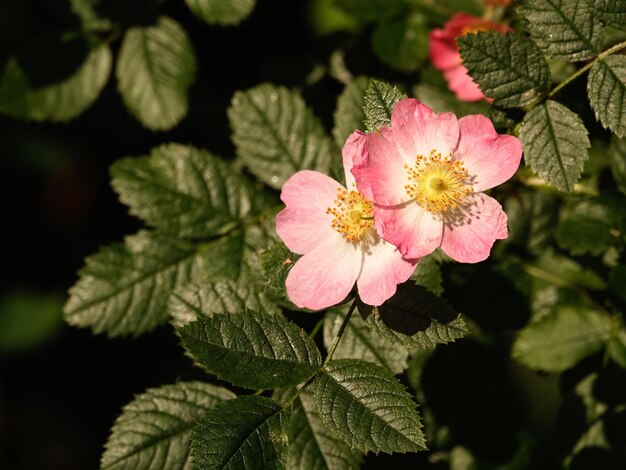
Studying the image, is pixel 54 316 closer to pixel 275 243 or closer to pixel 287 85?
pixel 287 85

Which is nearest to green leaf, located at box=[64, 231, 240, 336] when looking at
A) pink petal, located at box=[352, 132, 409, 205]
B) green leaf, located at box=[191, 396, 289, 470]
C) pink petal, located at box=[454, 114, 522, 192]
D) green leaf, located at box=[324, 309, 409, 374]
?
green leaf, located at box=[324, 309, 409, 374]

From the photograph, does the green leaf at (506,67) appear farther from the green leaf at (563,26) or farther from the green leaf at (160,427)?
the green leaf at (160,427)

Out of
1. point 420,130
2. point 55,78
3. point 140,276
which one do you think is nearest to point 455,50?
point 420,130

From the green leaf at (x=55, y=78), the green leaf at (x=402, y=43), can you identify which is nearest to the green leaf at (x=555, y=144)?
the green leaf at (x=402, y=43)

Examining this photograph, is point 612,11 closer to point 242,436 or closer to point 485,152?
point 485,152

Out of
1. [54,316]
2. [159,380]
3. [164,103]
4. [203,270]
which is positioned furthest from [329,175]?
[54,316]

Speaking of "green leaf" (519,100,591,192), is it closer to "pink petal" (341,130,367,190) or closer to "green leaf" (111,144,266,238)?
"pink petal" (341,130,367,190)
